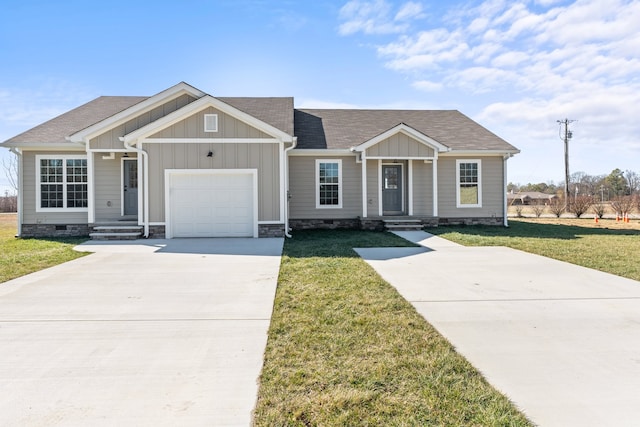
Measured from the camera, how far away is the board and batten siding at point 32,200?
39.3ft

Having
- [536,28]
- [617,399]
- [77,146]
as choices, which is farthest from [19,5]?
[536,28]

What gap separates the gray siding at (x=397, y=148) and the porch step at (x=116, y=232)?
27.4 feet

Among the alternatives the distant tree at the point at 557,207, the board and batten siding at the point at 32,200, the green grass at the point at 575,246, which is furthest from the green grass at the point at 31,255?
the distant tree at the point at 557,207

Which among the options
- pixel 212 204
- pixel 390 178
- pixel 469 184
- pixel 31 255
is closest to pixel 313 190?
pixel 390 178

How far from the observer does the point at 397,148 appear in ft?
42.1

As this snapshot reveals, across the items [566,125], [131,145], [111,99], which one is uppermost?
[566,125]

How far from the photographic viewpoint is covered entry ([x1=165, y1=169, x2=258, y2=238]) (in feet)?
36.0

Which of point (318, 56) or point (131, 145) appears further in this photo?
point (318, 56)

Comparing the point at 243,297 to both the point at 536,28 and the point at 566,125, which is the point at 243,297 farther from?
the point at 566,125

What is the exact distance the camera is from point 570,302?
4484 mm

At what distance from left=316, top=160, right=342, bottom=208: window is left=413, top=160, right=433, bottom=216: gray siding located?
9.81ft

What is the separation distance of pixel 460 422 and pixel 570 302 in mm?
3423

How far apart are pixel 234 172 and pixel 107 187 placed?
4.78 meters

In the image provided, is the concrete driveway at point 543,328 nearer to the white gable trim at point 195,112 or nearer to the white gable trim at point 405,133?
the white gable trim at point 195,112
